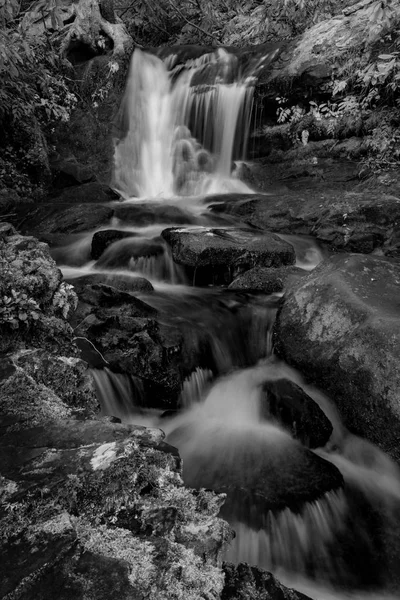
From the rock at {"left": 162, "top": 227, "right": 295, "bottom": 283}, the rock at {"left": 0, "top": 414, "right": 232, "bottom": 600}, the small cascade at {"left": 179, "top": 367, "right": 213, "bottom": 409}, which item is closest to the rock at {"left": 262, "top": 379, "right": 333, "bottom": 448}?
the small cascade at {"left": 179, "top": 367, "right": 213, "bottom": 409}

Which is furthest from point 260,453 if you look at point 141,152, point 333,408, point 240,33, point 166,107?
point 240,33

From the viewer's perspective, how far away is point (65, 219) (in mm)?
9320

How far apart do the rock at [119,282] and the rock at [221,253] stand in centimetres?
91

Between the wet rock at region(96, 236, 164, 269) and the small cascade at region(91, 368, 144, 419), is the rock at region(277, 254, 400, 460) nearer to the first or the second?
the small cascade at region(91, 368, 144, 419)

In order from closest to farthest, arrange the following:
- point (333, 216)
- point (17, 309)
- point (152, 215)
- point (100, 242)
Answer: point (17, 309) → point (100, 242) → point (333, 216) → point (152, 215)

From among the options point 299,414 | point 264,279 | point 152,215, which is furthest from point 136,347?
point 152,215

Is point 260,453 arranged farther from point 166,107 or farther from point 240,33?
point 240,33

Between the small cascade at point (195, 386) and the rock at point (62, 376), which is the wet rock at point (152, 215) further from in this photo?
the rock at point (62, 376)

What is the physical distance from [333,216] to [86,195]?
6.40 meters

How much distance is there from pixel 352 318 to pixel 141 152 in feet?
33.7

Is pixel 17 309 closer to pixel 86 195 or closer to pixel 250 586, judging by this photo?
pixel 250 586

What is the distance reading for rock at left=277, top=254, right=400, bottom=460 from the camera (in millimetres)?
3875

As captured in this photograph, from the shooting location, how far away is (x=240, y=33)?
54.1 ft

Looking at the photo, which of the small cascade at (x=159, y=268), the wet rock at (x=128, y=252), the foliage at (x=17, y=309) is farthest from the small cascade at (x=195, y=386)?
the wet rock at (x=128, y=252)
